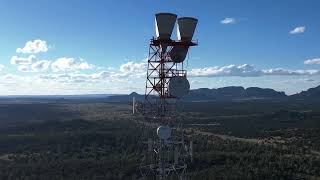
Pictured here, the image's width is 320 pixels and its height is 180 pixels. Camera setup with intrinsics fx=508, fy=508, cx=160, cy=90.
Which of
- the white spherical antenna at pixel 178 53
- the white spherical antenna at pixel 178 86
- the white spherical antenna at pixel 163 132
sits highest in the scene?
the white spherical antenna at pixel 178 53

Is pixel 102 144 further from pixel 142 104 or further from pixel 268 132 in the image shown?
pixel 142 104

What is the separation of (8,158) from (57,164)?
1262 centimetres

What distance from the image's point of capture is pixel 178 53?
1037 inches

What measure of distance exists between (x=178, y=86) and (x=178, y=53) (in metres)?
1.73

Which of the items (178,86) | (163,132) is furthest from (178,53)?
(163,132)

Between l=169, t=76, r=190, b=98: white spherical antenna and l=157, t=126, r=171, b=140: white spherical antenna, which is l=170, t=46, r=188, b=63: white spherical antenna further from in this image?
l=157, t=126, r=171, b=140: white spherical antenna

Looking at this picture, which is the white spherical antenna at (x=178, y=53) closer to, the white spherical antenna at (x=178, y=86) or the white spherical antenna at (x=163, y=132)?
the white spherical antenna at (x=178, y=86)

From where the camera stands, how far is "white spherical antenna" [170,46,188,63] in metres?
26.3

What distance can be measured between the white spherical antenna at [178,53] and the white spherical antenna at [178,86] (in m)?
1.00

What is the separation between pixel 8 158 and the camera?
229 feet

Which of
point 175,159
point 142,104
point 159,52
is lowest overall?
point 175,159

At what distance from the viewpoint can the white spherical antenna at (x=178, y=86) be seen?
26516mm

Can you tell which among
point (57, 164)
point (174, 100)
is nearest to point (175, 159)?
point (174, 100)

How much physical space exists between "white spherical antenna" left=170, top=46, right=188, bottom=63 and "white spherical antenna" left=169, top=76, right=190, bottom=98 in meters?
1.00
